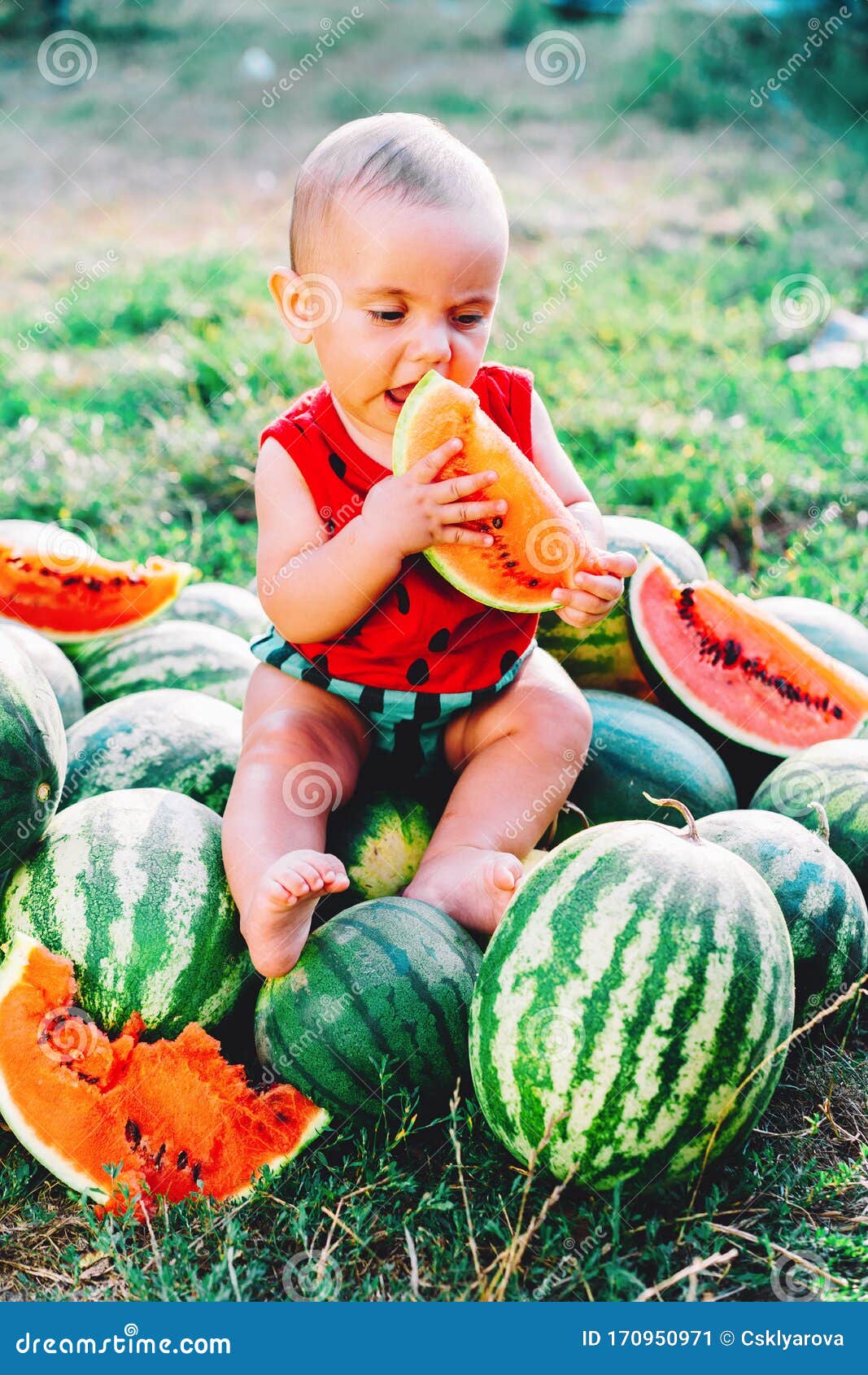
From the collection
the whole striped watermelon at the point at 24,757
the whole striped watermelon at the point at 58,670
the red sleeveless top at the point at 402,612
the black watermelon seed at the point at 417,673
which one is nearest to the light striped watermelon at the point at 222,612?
the whole striped watermelon at the point at 58,670

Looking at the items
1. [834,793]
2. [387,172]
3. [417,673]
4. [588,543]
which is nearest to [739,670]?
[834,793]

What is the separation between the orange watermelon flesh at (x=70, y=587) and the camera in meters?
3.61

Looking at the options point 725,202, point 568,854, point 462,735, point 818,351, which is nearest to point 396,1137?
point 568,854

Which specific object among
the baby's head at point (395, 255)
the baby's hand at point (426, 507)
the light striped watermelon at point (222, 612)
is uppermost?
the baby's head at point (395, 255)

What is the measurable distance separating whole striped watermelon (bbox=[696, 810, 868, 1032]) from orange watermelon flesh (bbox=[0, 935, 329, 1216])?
106 cm

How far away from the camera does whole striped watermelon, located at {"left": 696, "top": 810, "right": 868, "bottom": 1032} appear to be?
2629 millimetres

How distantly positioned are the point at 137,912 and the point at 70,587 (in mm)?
1472

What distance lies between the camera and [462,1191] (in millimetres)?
2246

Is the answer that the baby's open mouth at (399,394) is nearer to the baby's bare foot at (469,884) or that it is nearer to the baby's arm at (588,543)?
the baby's arm at (588,543)

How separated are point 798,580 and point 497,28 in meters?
12.8

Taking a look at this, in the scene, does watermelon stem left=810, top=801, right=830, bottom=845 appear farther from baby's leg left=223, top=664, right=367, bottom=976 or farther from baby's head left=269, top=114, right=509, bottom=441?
baby's head left=269, top=114, right=509, bottom=441

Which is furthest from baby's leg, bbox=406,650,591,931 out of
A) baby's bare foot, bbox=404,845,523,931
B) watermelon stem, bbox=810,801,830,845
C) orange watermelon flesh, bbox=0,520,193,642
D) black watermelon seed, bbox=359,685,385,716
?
orange watermelon flesh, bbox=0,520,193,642

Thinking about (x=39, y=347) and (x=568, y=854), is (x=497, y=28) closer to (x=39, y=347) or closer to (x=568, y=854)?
(x=39, y=347)

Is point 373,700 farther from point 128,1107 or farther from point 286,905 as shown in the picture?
point 128,1107
